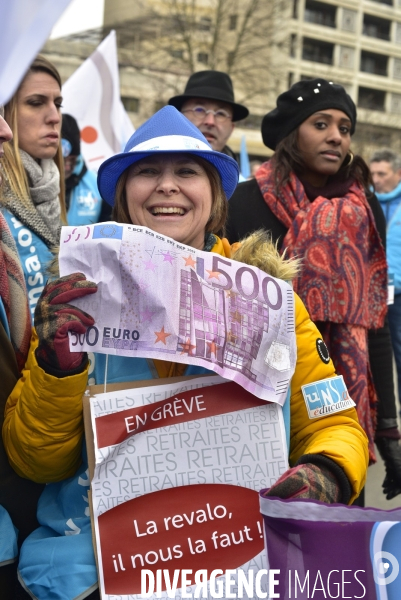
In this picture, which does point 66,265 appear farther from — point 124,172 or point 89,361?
point 124,172

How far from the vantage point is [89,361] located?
191 cm

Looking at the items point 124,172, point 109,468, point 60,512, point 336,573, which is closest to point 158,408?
Result: point 109,468

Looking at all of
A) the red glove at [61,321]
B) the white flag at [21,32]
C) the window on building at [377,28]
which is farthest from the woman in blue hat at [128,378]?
the window on building at [377,28]

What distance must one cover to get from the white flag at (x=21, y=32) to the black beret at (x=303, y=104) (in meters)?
2.54

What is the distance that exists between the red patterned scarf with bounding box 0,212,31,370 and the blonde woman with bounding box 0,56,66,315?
76cm

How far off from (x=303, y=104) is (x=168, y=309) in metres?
1.97

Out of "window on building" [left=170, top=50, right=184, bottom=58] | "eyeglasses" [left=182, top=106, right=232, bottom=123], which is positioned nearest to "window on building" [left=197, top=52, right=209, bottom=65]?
"window on building" [left=170, top=50, right=184, bottom=58]

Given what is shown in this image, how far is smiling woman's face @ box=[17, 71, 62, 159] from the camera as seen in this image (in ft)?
10.9

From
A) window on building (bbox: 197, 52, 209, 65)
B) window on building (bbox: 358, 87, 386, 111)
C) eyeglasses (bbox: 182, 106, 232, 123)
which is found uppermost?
window on building (bbox: 358, 87, 386, 111)

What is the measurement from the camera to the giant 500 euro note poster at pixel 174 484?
5.73 ft

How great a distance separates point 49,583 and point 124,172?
108 cm

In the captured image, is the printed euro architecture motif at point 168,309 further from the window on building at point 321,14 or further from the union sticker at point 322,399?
the window on building at point 321,14

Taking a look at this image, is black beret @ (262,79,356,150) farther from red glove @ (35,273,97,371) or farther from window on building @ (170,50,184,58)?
window on building @ (170,50,184,58)

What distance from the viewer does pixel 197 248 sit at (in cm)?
222
